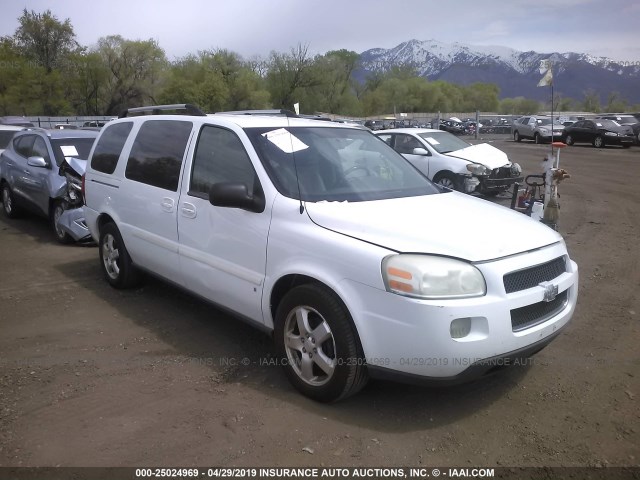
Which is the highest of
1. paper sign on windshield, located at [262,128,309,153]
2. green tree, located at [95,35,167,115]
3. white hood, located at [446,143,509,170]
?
green tree, located at [95,35,167,115]

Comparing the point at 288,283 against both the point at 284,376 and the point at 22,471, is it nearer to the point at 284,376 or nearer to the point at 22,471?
the point at 284,376

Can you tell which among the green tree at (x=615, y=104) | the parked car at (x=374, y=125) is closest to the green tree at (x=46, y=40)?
the parked car at (x=374, y=125)

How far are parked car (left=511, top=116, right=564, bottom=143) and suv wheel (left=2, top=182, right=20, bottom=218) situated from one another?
27228 mm

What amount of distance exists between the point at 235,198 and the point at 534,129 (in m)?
31.4

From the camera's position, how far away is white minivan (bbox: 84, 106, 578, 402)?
10.0 ft

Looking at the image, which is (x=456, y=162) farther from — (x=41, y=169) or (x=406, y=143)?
(x=41, y=169)

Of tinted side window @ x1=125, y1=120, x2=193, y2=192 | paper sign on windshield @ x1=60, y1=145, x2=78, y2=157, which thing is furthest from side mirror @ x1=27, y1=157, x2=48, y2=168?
tinted side window @ x1=125, y1=120, x2=193, y2=192

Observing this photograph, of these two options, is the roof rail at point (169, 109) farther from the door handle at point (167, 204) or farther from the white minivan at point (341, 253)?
the door handle at point (167, 204)

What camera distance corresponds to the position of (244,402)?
11.6ft

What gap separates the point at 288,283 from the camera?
3.65m

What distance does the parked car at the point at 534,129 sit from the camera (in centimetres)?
3068

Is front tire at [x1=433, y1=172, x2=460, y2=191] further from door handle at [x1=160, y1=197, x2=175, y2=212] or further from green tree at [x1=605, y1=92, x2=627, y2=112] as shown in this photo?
green tree at [x1=605, y1=92, x2=627, y2=112]

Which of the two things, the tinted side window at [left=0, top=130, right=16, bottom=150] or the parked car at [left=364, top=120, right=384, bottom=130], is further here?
the parked car at [left=364, top=120, right=384, bottom=130]

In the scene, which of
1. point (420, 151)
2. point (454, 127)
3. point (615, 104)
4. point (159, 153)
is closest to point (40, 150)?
point (159, 153)
